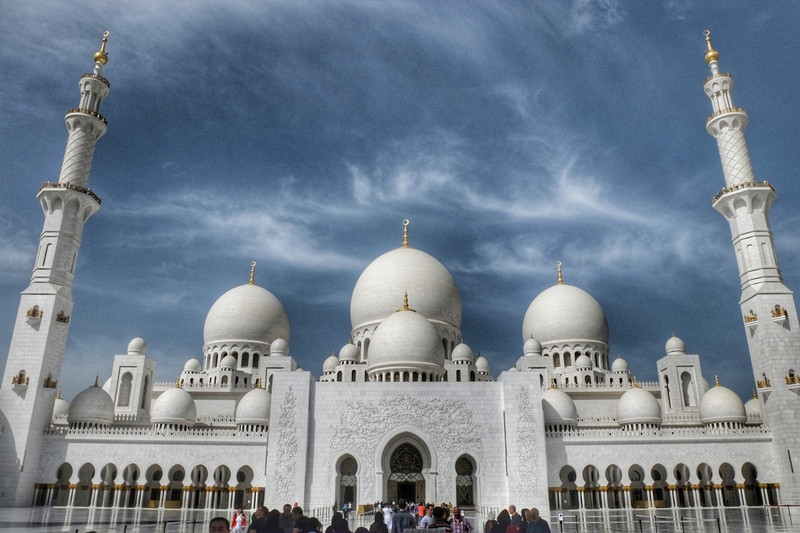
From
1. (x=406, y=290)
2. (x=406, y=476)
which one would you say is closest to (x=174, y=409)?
(x=406, y=476)

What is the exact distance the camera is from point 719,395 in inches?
941

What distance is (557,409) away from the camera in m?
23.7

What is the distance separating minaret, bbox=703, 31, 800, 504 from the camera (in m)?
20.7

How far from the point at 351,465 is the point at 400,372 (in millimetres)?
3951

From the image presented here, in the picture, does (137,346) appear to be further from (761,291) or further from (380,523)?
(761,291)

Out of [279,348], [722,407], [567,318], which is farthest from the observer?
[567,318]

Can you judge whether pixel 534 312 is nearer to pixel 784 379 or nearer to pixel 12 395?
pixel 784 379

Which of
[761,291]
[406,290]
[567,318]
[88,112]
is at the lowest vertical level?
[761,291]

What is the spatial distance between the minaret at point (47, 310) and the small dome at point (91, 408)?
91cm

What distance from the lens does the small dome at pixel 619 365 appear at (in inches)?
1145

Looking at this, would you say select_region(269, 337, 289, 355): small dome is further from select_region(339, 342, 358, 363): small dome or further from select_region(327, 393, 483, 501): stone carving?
select_region(327, 393, 483, 501): stone carving

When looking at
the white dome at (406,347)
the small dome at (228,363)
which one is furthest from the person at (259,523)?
the small dome at (228,363)

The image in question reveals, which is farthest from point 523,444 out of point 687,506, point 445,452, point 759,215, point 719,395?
point 759,215

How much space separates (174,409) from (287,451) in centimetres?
621
